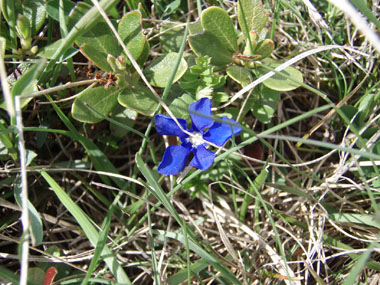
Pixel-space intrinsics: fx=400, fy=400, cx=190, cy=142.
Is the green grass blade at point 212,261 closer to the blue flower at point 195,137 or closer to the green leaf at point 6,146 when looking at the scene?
the blue flower at point 195,137

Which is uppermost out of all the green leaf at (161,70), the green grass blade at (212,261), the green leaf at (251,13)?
the green leaf at (251,13)

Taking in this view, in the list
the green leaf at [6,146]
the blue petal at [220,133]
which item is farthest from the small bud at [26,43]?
the blue petal at [220,133]

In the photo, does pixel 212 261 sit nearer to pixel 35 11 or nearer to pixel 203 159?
pixel 203 159

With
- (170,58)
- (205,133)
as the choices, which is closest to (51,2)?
(170,58)

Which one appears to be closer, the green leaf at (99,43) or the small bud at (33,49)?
the green leaf at (99,43)

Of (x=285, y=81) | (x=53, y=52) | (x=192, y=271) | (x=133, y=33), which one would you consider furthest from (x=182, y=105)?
(x=192, y=271)

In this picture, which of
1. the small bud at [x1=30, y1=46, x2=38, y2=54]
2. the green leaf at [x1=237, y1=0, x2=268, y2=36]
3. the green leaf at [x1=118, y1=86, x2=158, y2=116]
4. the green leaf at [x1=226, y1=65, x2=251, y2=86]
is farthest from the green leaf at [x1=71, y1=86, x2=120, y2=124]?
the green leaf at [x1=237, y1=0, x2=268, y2=36]

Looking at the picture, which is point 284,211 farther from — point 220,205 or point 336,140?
point 336,140
